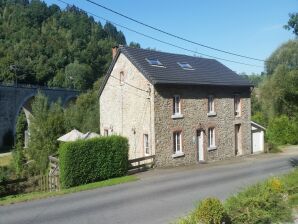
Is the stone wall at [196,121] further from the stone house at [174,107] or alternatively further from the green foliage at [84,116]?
the green foliage at [84,116]

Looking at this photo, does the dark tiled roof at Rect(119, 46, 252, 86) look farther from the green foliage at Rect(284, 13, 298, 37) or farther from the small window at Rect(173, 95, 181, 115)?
the green foliage at Rect(284, 13, 298, 37)

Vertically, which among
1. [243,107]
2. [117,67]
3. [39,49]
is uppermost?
[39,49]

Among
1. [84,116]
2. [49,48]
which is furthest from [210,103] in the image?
[49,48]

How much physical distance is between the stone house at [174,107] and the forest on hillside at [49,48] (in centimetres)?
5976

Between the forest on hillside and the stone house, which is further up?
the forest on hillside

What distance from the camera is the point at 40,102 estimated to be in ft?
88.6

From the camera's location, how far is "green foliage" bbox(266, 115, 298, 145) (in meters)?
37.4

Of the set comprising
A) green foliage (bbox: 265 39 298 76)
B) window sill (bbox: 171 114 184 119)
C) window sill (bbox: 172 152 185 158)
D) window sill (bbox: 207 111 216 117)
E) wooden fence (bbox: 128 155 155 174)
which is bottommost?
wooden fence (bbox: 128 155 155 174)

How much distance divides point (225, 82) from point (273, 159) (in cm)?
643

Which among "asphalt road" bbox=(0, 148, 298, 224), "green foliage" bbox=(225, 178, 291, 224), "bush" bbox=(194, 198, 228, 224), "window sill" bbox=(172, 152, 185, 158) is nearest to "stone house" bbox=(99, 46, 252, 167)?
"window sill" bbox=(172, 152, 185, 158)

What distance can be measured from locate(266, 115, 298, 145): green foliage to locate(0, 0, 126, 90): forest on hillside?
58724 mm

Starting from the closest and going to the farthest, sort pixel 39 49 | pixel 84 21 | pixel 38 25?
1. pixel 39 49
2. pixel 38 25
3. pixel 84 21

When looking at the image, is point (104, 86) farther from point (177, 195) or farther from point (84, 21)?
point (84, 21)

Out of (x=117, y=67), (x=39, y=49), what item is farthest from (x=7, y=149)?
(x=39, y=49)
